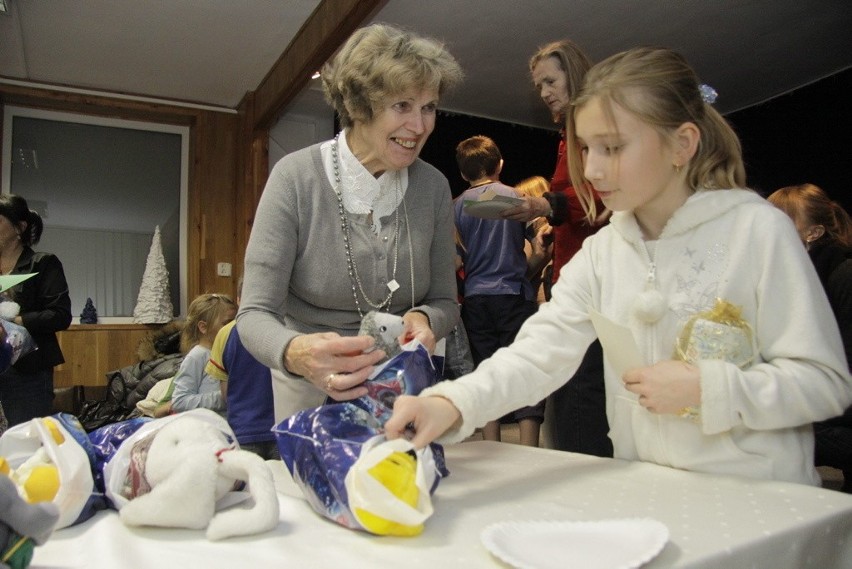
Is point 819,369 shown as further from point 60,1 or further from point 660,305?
point 60,1

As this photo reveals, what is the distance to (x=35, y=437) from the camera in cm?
72

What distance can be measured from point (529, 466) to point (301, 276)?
574mm

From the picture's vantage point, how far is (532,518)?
0.74m

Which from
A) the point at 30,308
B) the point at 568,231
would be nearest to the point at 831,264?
the point at 568,231

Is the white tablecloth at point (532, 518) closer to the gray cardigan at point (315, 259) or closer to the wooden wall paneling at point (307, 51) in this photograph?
the gray cardigan at point (315, 259)

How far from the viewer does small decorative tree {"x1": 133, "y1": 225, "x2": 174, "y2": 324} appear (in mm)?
5438

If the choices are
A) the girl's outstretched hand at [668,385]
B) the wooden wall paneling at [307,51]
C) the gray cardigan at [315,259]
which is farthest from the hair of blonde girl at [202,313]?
the girl's outstretched hand at [668,385]

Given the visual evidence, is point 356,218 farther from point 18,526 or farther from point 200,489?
point 18,526

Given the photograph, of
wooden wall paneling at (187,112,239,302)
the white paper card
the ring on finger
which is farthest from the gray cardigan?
wooden wall paneling at (187,112,239,302)

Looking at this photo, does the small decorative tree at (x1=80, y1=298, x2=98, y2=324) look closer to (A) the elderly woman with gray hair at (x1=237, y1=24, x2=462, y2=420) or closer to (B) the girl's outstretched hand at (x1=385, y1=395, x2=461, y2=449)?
(A) the elderly woman with gray hair at (x1=237, y1=24, x2=462, y2=420)

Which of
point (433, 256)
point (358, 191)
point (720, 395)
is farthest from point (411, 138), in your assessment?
point (720, 395)

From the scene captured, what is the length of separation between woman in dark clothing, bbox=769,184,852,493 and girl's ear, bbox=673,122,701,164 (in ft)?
3.77

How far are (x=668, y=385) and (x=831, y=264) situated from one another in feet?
5.68

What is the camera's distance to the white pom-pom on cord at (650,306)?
3.29 ft
